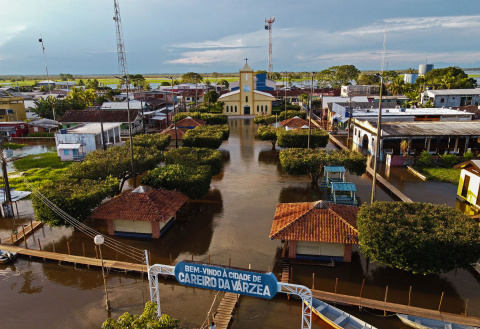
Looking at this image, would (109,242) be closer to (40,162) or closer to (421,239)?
(421,239)

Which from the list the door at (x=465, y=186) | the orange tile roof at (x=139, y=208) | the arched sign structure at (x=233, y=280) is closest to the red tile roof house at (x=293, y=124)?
the door at (x=465, y=186)

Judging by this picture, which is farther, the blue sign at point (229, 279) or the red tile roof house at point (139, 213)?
the red tile roof house at point (139, 213)

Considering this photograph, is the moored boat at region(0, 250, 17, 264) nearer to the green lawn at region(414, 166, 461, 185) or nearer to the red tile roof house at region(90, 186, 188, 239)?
the red tile roof house at region(90, 186, 188, 239)

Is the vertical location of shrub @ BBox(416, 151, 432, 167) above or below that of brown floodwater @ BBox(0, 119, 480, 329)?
above

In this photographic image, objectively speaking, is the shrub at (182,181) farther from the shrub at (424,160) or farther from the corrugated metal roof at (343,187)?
the shrub at (424,160)

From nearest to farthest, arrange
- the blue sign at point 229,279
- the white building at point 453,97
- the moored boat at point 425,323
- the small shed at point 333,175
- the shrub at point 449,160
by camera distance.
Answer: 1. the blue sign at point 229,279
2. the moored boat at point 425,323
3. the small shed at point 333,175
4. the shrub at point 449,160
5. the white building at point 453,97

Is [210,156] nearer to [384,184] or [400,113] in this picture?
[384,184]

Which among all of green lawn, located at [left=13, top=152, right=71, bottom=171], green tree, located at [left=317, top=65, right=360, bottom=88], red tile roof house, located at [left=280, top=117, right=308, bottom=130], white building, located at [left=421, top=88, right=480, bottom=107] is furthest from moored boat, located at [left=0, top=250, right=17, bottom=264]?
green tree, located at [left=317, top=65, right=360, bottom=88]
